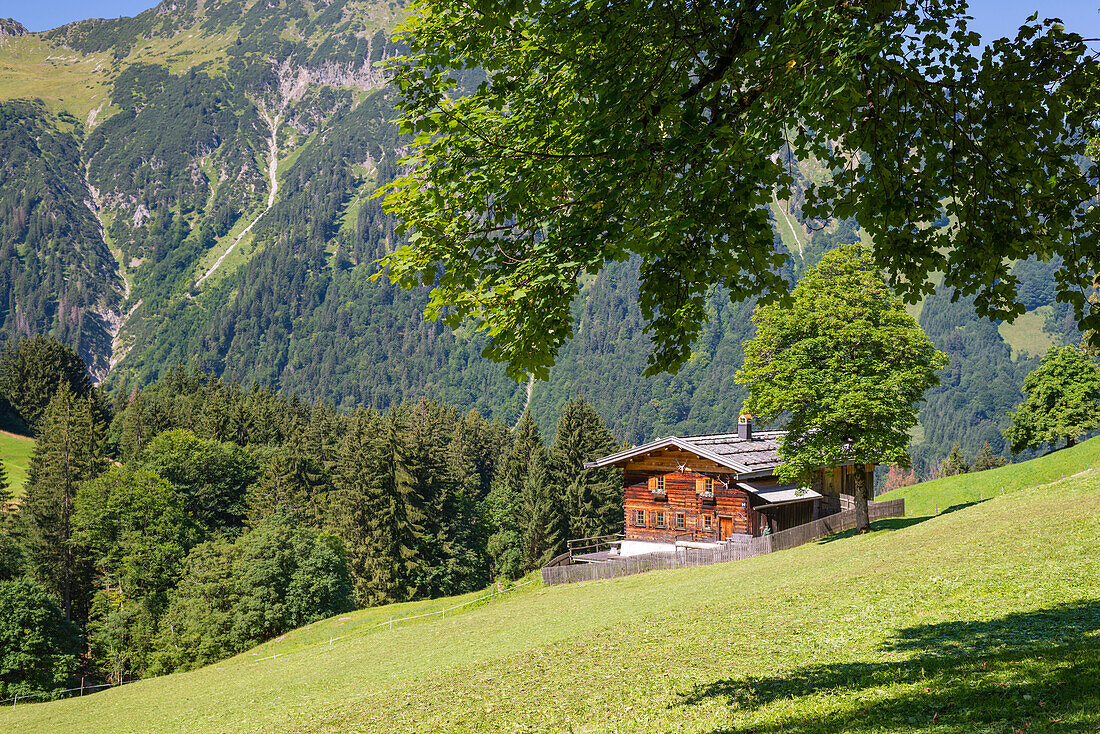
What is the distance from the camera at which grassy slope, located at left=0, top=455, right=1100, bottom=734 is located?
355 inches

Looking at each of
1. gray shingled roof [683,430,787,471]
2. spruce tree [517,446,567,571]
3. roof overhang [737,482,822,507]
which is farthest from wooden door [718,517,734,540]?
spruce tree [517,446,567,571]

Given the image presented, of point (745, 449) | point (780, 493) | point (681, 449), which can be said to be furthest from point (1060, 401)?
point (681, 449)

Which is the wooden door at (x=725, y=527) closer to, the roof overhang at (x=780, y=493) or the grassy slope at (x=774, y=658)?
the roof overhang at (x=780, y=493)

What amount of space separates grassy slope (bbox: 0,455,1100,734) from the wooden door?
12466 millimetres

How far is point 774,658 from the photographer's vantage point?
13.0 meters

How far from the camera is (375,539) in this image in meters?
71.6

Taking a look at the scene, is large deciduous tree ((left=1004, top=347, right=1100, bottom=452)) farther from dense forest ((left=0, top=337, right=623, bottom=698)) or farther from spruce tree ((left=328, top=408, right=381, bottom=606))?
spruce tree ((left=328, top=408, right=381, bottom=606))

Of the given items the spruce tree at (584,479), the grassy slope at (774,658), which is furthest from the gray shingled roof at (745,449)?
the spruce tree at (584,479)

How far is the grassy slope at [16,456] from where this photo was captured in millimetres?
90562

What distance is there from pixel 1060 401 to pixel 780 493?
40.5 meters

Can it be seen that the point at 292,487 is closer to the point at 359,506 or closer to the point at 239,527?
the point at 239,527

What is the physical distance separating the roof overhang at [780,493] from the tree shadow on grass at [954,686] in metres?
31.9

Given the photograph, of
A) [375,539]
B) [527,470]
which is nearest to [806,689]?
[375,539]

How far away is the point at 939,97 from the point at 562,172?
4.46 metres
